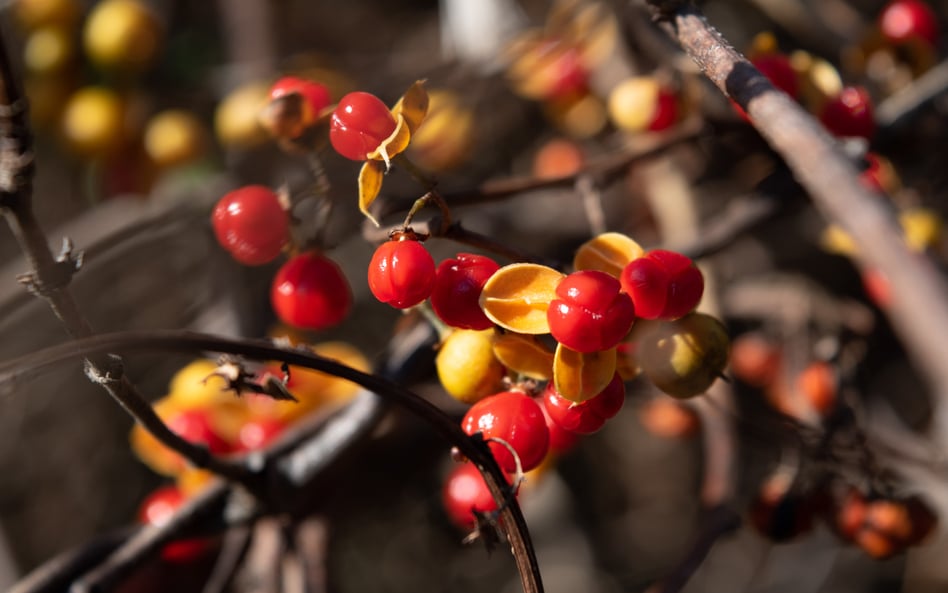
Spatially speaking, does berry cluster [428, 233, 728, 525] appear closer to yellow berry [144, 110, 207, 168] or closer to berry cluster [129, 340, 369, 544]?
berry cluster [129, 340, 369, 544]

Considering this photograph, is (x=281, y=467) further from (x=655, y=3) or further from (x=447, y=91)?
(x=447, y=91)

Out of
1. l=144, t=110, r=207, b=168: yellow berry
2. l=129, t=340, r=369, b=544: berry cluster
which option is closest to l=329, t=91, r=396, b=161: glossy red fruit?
l=129, t=340, r=369, b=544: berry cluster

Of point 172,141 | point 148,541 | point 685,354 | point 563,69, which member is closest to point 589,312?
point 685,354

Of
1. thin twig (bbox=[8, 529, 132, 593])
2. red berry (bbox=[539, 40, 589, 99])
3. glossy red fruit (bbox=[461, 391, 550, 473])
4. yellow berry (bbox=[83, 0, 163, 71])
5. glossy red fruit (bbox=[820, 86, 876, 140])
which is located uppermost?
glossy red fruit (bbox=[820, 86, 876, 140])

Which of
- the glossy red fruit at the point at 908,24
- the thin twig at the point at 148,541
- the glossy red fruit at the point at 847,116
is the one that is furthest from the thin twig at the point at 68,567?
the glossy red fruit at the point at 908,24

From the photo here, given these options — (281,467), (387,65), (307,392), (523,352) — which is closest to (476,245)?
(523,352)
